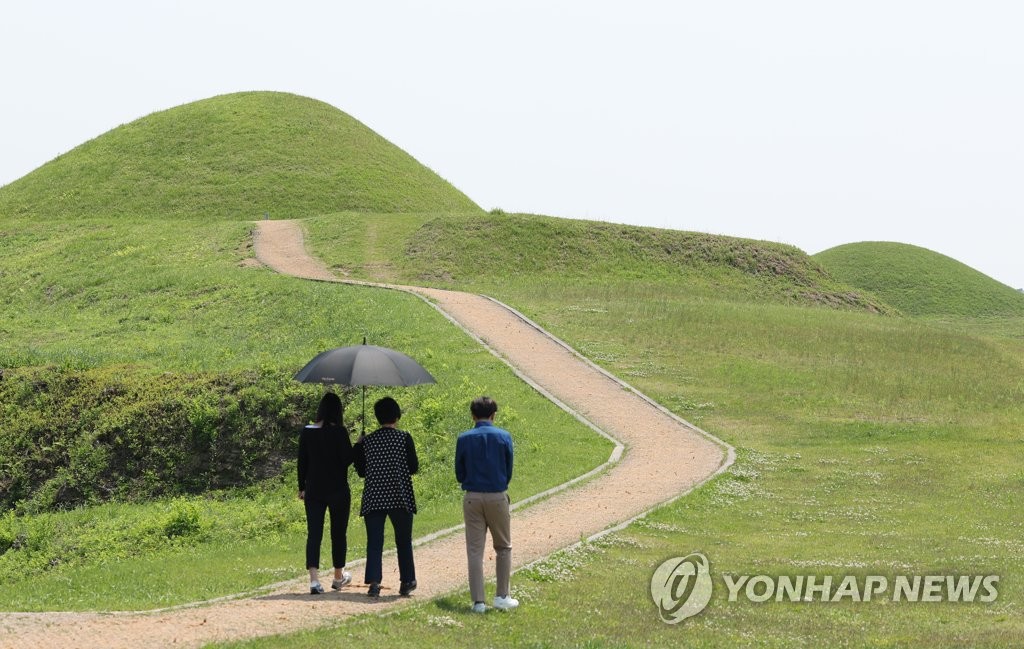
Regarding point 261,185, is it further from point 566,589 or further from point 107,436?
point 566,589

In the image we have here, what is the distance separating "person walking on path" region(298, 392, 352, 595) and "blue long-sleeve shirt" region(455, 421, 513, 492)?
5.60ft

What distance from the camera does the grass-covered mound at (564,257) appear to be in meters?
52.6

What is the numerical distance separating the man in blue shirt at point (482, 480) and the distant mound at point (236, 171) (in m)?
60.1

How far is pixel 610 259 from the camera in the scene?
56500 millimetres

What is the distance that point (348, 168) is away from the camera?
80438mm

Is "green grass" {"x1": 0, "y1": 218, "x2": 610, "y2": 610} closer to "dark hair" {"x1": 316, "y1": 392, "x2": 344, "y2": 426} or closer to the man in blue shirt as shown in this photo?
"dark hair" {"x1": 316, "y1": 392, "x2": 344, "y2": 426}

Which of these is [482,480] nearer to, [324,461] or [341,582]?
[324,461]

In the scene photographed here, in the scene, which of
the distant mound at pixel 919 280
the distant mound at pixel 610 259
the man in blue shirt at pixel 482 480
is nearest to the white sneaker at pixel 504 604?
the man in blue shirt at pixel 482 480

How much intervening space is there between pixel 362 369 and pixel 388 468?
4.68 ft

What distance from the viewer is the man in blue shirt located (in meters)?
12.4

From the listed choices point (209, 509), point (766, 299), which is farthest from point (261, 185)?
point (209, 509)

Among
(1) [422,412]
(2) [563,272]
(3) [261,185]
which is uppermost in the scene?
(3) [261,185]

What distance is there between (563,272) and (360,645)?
43535 millimetres

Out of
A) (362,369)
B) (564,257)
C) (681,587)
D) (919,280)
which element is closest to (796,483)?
(681,587)
